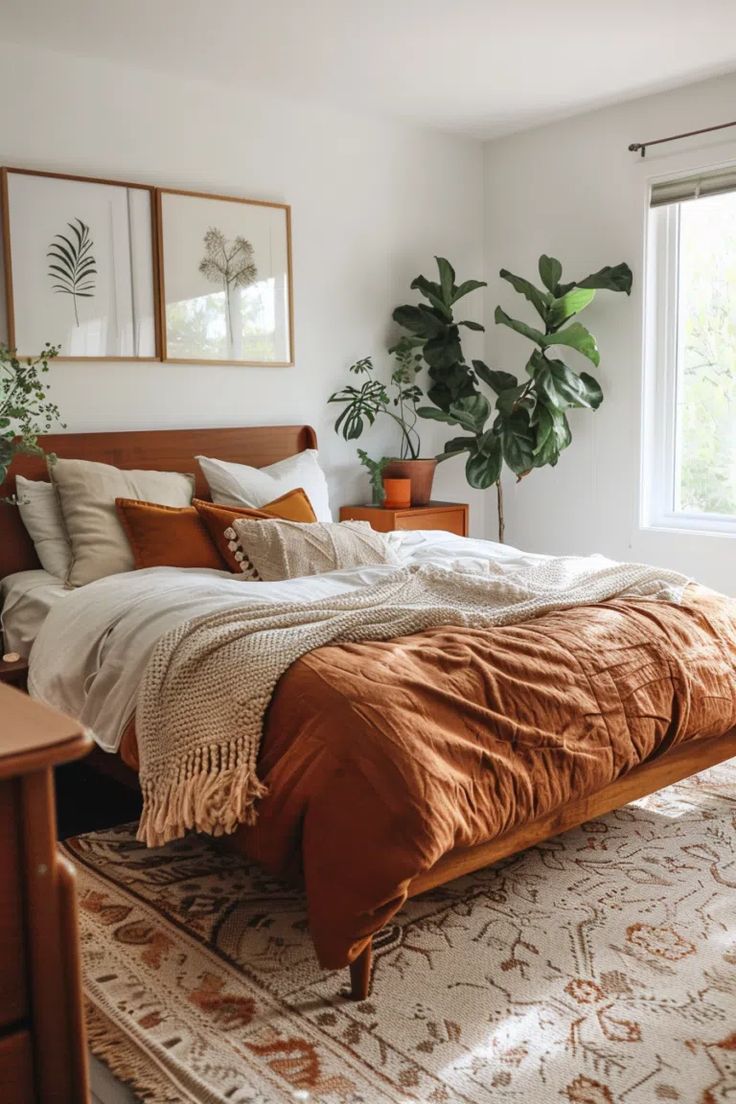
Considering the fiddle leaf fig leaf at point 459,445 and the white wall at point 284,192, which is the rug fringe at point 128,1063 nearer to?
the white wall at point 284,192

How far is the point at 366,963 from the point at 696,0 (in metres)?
3.20

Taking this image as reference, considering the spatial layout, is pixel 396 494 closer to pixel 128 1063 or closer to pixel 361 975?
pixel 361 975

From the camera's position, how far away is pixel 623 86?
4.35 m

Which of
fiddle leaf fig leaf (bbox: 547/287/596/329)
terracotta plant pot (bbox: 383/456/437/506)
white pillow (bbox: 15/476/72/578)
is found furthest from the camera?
terracotta plant pot (bbox: 383/456/437/506)

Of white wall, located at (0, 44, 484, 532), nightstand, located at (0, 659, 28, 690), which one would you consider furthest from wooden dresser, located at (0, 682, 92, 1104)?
white wall, located at (0, 44, 484, 532)

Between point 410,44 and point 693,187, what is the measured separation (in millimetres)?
1439

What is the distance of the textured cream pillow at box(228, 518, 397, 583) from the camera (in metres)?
3.16

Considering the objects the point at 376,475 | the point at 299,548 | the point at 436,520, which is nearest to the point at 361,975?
the point at 299,548

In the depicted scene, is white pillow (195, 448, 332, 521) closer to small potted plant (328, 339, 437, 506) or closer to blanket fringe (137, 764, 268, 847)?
small potted plant (328, 339, 437, 506)

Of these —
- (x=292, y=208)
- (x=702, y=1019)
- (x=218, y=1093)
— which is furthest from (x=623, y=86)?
(x=218, y=1093)

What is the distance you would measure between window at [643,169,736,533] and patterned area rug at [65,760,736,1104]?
225 centimetres

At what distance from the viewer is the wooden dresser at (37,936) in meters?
0.96

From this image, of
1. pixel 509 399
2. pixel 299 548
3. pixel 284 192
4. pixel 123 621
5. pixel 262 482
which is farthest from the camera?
pixel 509 399

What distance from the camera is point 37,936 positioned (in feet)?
3.24
